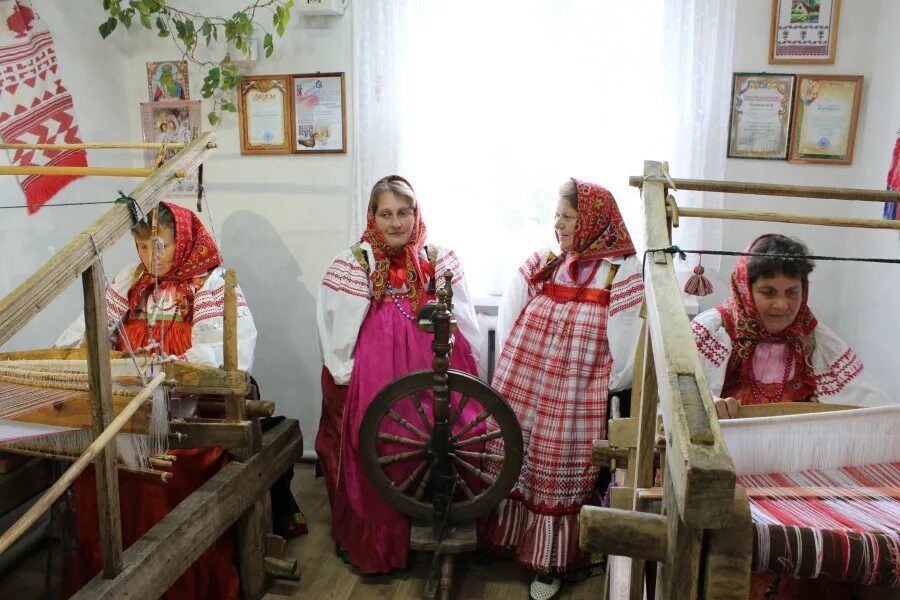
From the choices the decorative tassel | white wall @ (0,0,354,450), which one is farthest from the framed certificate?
the decorative tassel

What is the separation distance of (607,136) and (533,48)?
19.0 inches

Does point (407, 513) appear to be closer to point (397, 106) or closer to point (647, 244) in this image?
point (647, 244)

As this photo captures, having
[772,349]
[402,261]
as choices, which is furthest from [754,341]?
[402,261]

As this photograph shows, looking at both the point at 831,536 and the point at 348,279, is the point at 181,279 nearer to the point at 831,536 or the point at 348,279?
the point at 348,279

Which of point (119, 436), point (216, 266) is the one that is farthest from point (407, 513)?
point (216, 266)

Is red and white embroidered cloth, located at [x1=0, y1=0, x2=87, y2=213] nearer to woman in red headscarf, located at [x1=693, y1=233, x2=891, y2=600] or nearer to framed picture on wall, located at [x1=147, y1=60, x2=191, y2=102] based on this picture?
framed picture on wall, located at [x1=147, y1=60, x2=191, y2=102]

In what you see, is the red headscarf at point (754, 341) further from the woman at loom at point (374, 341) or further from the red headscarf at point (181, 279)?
the red headscarf at point (181, 279)

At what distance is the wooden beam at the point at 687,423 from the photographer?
67cm

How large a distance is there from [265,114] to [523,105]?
1176 mm

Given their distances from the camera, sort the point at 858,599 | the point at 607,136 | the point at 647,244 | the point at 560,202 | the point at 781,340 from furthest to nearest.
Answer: the point at 607,136 → the point at 560,202 → the point at 781,340 → the point at 858,599 → the point at 647,244

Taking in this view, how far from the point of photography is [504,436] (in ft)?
6.85

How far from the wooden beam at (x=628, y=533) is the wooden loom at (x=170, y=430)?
0.95m

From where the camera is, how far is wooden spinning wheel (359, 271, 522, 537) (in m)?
2.07

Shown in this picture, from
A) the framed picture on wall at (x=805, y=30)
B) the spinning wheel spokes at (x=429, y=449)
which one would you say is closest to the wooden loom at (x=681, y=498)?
the spinning wheel spokes at (x=429, y=449)
